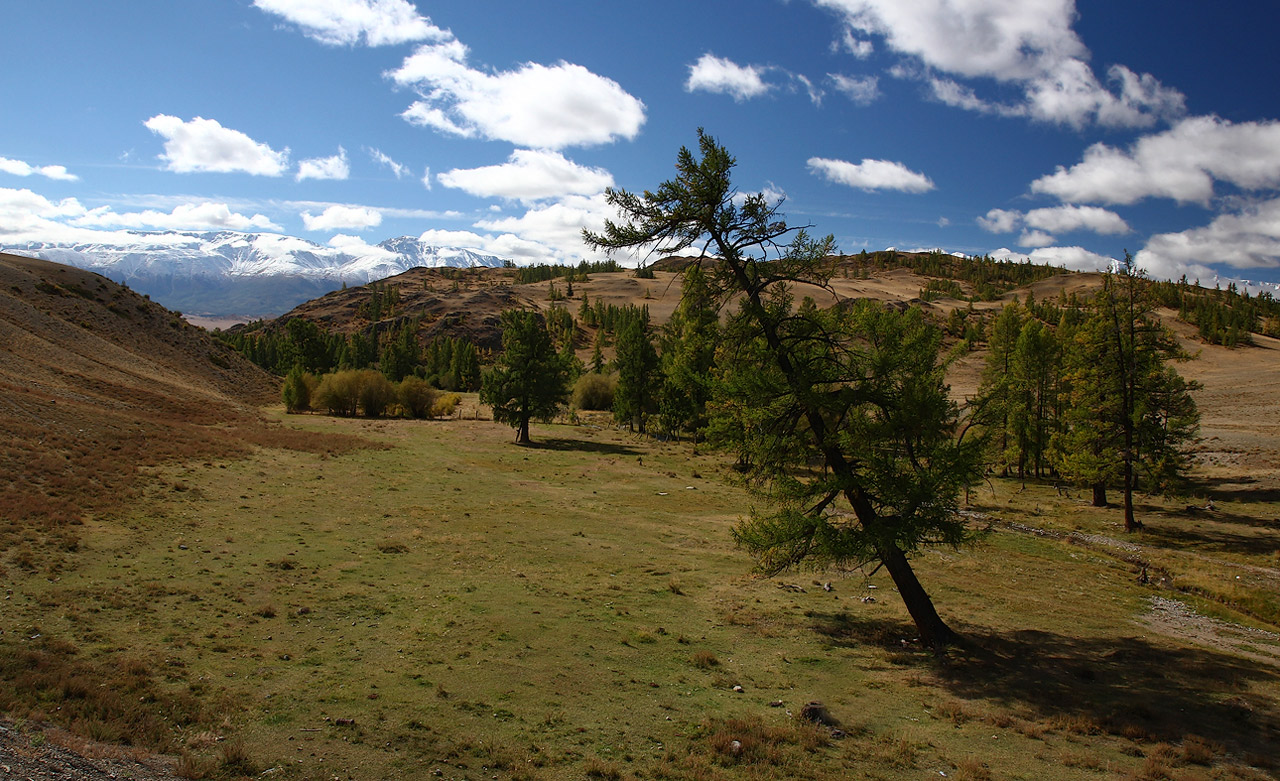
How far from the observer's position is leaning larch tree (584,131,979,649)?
13.8 m

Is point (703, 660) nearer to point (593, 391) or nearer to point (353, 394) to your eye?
point (353, 394)

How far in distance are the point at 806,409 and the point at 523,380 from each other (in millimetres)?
46071

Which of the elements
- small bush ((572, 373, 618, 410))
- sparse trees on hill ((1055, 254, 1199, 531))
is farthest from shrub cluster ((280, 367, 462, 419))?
sparse trees on hill ((1055, 254, 1199, 531))

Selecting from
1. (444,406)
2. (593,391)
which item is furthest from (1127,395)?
(593,391)

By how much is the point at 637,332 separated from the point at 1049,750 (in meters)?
56.2

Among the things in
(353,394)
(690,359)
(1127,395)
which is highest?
(690,359)

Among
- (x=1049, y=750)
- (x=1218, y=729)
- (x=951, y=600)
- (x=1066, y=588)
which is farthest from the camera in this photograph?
(x=1066, y=588)

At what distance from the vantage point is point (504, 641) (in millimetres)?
14172

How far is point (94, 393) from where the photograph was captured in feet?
134

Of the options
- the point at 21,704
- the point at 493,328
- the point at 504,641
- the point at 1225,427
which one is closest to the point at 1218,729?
the point at 504,641

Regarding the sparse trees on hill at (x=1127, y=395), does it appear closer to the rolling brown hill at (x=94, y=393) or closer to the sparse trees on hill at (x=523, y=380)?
the sparse trees on hill at (x=523, y=380)

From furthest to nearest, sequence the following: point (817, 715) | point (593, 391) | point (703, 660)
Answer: point (593, 391) < point (703, 660) < point (817, 715)

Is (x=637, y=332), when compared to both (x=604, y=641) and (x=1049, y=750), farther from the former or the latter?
(x=1049, y=750)

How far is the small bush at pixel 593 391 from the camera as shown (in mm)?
94750
